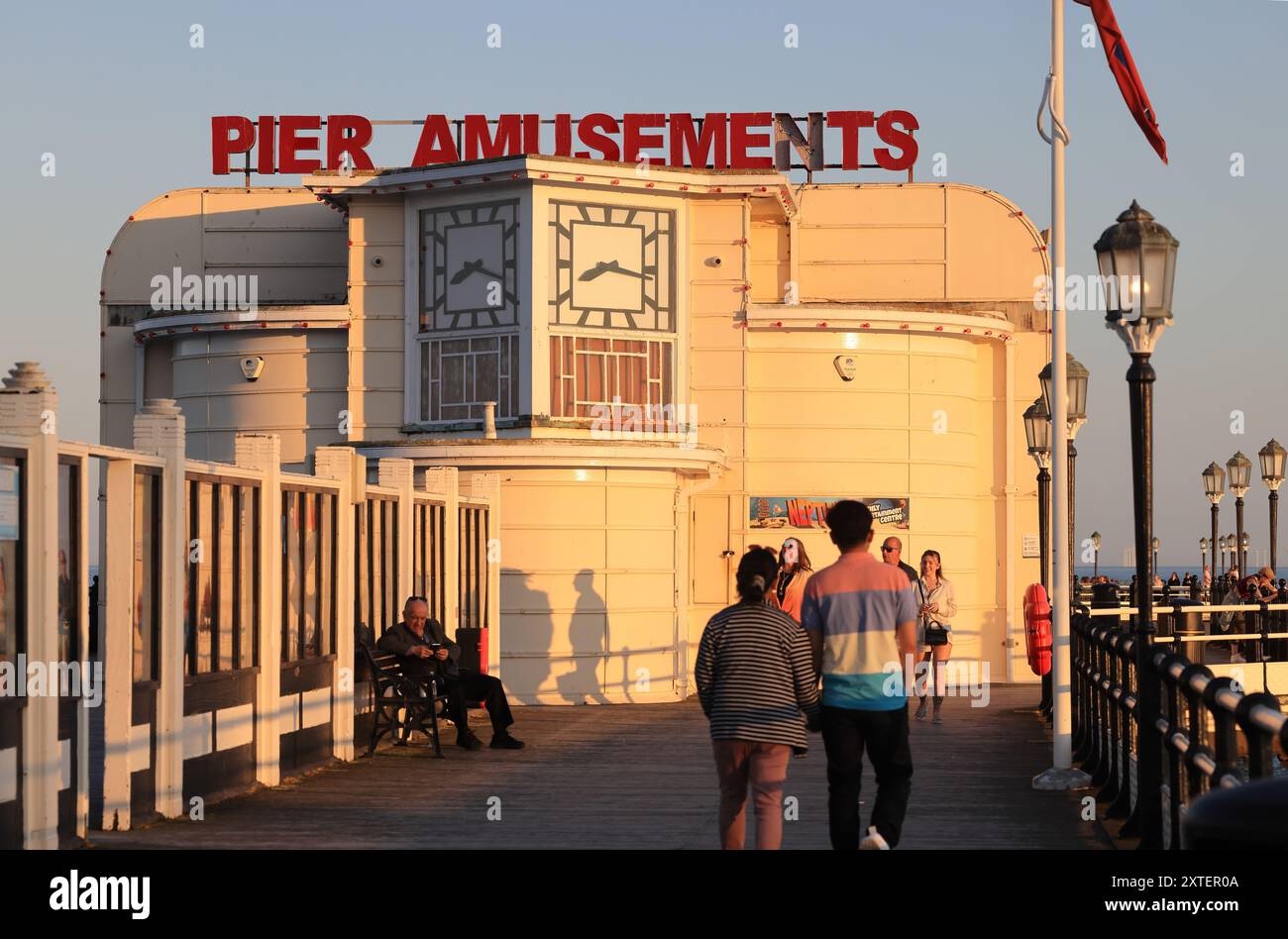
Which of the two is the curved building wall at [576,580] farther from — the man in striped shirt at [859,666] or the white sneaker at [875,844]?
the white sneaker at [875,844]

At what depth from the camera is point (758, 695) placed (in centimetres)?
959

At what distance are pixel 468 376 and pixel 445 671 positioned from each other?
7.52m

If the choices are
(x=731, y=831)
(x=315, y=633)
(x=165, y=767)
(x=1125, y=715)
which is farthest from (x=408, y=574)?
(x=731, y=831)

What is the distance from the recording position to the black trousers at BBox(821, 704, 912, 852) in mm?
9719

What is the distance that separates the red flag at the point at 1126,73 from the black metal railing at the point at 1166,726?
4531mm

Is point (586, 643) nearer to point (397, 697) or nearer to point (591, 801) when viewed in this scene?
point (397, 697)

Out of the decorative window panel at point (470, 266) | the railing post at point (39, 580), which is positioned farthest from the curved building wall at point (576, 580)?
the railing post at point (39, 580)

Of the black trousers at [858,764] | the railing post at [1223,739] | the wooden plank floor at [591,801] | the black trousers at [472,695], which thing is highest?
the railing post at [1223,739]

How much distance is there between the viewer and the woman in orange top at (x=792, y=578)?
18.9 meters

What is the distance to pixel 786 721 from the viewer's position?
960 cm

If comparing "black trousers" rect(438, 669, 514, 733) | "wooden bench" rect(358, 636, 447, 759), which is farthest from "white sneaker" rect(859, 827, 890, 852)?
"black trousers" rect(438, 669, 514, 733)

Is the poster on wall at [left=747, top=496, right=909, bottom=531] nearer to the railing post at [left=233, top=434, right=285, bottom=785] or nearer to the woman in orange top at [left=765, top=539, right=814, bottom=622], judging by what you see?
the woman in orange top at [left=765, top=539, right=814, bottom=622]
